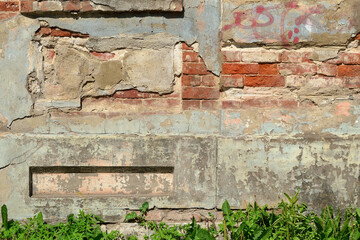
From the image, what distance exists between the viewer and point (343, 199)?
3283 mm

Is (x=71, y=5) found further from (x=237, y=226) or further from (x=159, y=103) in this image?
(x=237, y=226)

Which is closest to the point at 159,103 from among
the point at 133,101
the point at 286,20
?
the point at 133,101

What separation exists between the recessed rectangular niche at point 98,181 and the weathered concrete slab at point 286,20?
1217 mm

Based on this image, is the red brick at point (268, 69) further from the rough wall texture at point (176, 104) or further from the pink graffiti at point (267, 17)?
the pink graffiti at point (267, 17)

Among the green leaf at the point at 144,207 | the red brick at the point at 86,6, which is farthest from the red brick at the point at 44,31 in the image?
the green leaf at the point at 144,207

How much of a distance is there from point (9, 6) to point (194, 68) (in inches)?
59.0

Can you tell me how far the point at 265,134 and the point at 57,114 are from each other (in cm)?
165

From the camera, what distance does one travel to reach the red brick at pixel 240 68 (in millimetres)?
3279

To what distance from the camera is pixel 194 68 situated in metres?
3.30

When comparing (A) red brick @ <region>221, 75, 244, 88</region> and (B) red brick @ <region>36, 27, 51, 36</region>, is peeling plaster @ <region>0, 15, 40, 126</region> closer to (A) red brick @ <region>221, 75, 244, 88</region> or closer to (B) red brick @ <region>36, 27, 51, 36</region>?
(B) red brick @ <region>36, 27, 51, 36</region>

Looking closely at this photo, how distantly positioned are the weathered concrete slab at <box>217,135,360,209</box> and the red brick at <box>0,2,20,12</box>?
1886 millimetres

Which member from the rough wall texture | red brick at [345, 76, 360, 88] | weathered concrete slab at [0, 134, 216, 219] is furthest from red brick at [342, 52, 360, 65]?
weathered concrete slab at [0, 134, 216, 219]

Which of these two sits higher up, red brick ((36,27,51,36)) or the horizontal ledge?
red brick ((36,27,51,36))

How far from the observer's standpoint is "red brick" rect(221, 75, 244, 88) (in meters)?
3.28
